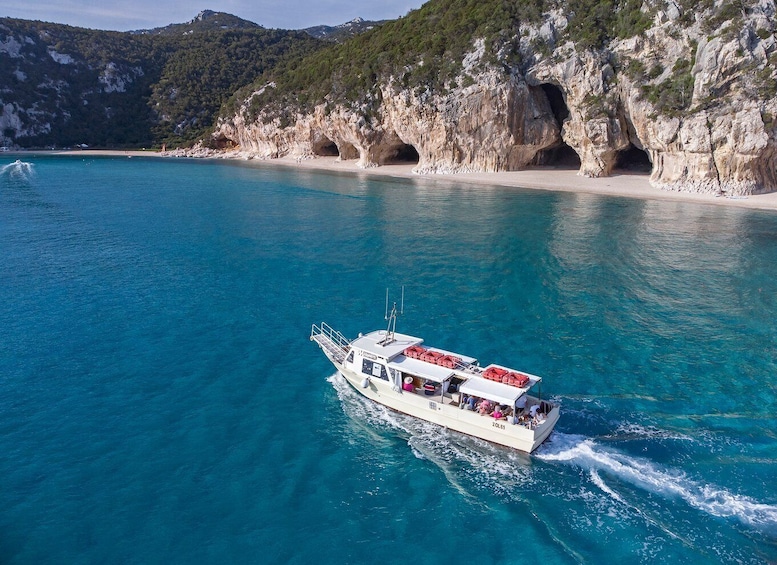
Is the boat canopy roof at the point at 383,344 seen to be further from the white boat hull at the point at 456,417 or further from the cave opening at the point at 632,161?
the cave opening at the point at 632,161

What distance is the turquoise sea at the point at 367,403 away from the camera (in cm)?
1562

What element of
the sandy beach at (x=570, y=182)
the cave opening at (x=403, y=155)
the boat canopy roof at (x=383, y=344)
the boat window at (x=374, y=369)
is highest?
the cave opening at (x=403, y=155)

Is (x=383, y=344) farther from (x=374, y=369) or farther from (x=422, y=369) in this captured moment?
(x=422, y=369)

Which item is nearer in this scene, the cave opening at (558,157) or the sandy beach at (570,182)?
the sandy beach at (570,182)

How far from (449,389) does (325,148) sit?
11328 cm

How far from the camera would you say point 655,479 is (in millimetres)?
17703

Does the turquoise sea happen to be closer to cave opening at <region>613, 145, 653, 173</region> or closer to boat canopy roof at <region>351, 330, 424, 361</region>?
boat canopy roof at <region>351, 330, 424, 361</region>

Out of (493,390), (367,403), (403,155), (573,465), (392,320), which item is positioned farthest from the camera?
(403,155)

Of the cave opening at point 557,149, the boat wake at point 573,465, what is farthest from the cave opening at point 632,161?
the boat wake at point 573,465

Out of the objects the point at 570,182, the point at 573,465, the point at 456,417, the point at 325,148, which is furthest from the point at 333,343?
the point at 325,148

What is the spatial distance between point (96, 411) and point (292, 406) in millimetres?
7515

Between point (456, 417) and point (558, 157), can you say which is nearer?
point (456, 417)

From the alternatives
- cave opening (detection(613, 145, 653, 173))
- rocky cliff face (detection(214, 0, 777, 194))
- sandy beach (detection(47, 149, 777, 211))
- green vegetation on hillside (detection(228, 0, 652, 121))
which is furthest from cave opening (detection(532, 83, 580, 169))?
green vegetation on hillside (detection(228, 0, 652, 121))

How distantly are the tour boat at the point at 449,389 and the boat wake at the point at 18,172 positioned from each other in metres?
89.4
